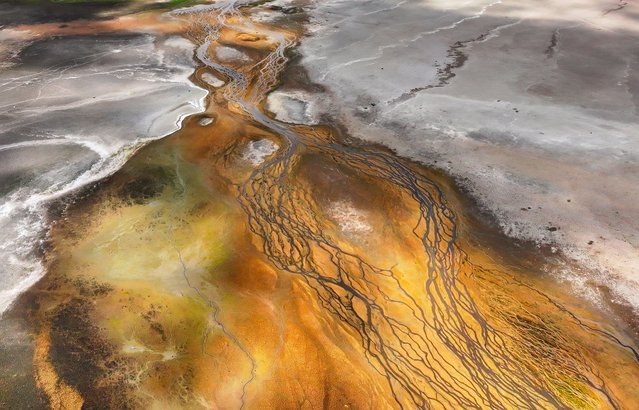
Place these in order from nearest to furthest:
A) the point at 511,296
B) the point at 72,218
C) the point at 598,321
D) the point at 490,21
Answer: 1. the point at 598,321
2. the point at 511,296
3. the point at 72,218
4. the point at 490,21

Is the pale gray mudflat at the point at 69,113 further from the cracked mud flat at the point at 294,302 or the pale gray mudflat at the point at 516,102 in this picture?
the pale gray mudflat at the point at 516,102

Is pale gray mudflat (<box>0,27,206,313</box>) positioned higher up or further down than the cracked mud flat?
higher up

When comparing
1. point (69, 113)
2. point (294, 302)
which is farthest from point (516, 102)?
point (69, 113)

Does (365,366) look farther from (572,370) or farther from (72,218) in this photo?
(72,218)

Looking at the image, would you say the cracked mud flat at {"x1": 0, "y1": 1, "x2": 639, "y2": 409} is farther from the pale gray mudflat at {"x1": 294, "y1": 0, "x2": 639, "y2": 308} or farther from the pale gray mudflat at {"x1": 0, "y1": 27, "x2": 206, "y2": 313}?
the pale gray mudflat at {"x1": 294, "y1": 0, "x2": 639, "y2": 308}

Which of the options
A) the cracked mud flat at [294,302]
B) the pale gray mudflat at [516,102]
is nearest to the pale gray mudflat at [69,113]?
the cracked mud flat at [294,302]

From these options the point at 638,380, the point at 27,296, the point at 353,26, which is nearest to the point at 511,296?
the point at 638,380

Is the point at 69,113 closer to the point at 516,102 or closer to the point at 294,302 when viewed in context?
the point at 294,302

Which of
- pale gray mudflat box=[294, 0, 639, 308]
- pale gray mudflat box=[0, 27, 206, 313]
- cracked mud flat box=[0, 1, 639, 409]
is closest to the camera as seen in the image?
cracked mud flat box=[0, 1, 639, 409]

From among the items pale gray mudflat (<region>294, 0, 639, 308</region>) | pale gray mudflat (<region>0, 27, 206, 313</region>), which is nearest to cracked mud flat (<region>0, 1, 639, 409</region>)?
pale gray mudflat (<region>0, 27, 206, 313</region>)
